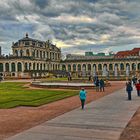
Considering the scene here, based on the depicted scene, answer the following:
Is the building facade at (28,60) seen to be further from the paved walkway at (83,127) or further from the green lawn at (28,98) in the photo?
the paved walkway at (83,127)

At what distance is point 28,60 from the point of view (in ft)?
457

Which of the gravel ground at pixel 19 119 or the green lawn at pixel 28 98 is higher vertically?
the green lawn at pixel 28 98

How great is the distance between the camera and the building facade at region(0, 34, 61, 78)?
134 meters

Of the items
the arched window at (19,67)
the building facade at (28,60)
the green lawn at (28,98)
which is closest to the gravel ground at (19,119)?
the green lawn at (28,98)

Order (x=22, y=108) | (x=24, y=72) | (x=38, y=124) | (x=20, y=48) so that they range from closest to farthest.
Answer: (x=38, y=124) → (x=22, y=108) → (x=24, y=72) → (x=20, y=48)

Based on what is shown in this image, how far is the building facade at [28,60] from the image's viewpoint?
13362 centimetres

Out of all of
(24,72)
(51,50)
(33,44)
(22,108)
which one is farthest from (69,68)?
(22,108)

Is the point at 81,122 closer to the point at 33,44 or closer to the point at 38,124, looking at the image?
the point at 38,124

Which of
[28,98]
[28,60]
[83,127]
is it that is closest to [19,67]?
[28,60]

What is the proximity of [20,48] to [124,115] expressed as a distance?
129617 mm

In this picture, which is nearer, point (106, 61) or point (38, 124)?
point (38, 124)

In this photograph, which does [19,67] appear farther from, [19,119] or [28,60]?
[19,119]

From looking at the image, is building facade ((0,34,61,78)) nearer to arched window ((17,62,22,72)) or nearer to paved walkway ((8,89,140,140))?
arched window ((17,62,22,72))

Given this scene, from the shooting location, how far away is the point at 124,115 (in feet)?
64.3
